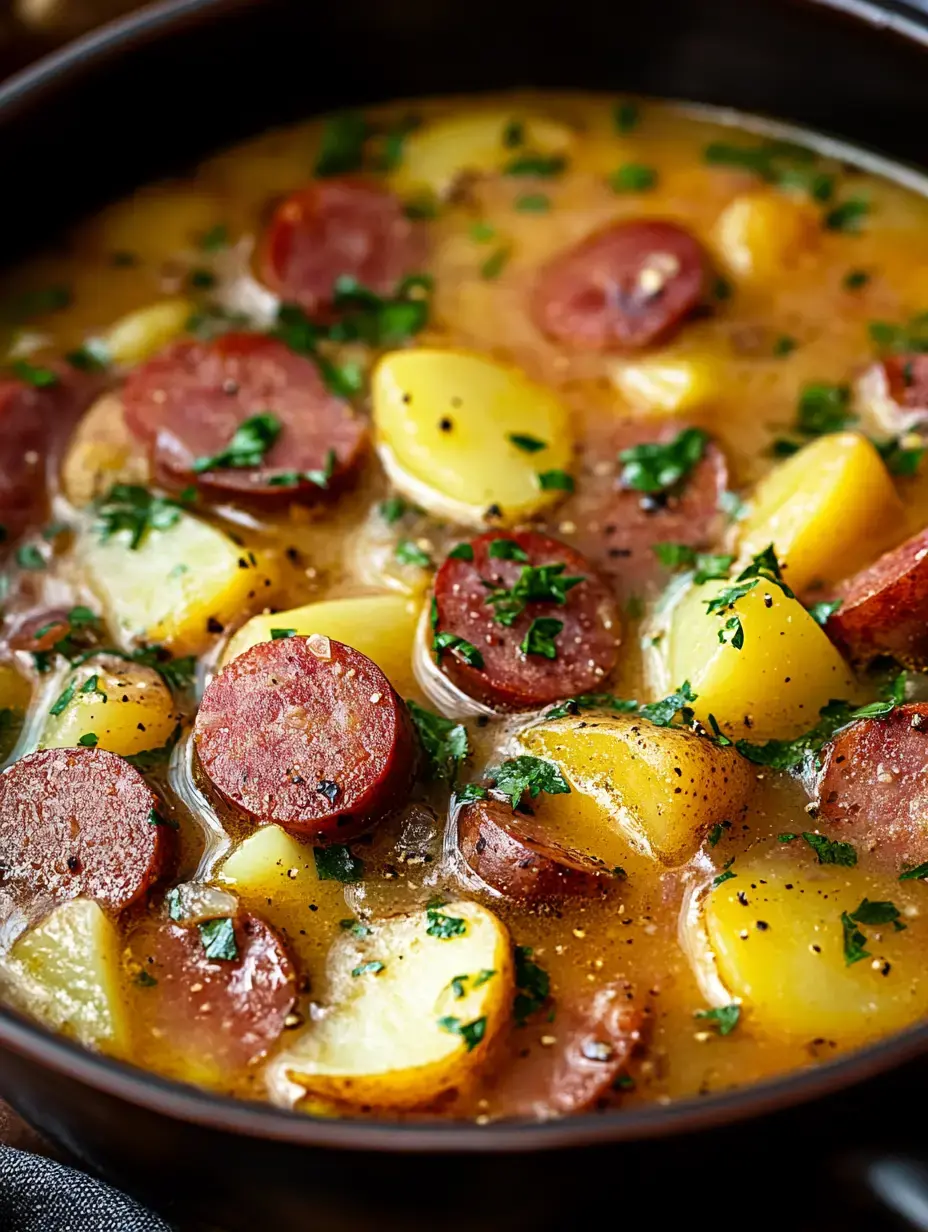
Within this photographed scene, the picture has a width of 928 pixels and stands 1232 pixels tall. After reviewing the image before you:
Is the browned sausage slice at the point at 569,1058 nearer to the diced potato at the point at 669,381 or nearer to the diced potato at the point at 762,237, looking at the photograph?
the diced potato at the point at 669,381

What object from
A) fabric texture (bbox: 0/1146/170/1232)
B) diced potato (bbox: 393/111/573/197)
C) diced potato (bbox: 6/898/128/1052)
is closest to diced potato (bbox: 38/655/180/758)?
diced potato (bbox: 6/898/128/1052)

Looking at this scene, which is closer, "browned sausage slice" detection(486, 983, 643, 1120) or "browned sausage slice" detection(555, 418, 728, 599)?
"browned sausage slice" detection(486, 983, 643, 1120)

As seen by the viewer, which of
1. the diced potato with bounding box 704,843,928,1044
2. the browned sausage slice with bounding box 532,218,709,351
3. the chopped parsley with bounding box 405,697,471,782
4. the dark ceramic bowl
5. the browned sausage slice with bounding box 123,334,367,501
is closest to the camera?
the dark ceramic bowl

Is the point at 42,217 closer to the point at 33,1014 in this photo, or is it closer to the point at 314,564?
the point at 314,564

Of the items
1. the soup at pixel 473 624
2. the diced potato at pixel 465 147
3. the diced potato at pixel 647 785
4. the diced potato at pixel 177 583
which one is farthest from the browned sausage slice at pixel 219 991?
the diced potato at pixel 465 147

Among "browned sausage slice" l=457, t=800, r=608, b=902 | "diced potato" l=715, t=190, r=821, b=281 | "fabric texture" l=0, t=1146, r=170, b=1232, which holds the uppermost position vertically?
"diced potato" l=715, t=190, r=821, b=281

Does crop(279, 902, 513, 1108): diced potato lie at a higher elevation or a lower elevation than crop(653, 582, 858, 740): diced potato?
lower

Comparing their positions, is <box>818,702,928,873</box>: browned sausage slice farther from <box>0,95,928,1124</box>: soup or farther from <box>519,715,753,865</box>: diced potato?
<box>519,715,753,865</box>: diced potato
